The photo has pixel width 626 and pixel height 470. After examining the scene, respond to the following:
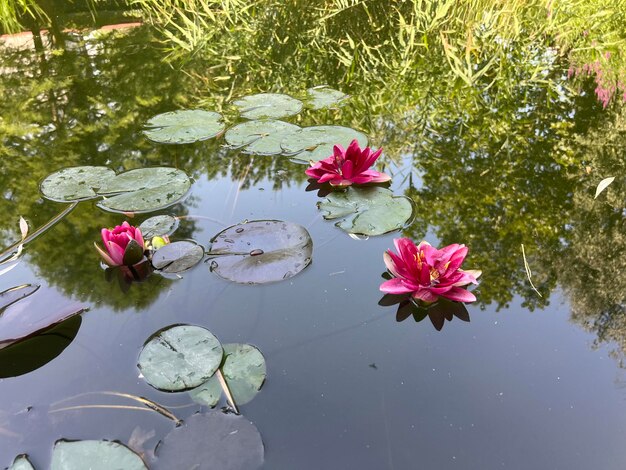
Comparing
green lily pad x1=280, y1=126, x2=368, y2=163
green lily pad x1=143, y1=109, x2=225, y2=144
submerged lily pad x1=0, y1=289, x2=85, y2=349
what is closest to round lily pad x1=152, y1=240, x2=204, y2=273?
submerged lily pad x1=0, y1=289, x2=85, y2=349

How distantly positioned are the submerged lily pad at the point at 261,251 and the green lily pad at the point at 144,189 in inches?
11.8

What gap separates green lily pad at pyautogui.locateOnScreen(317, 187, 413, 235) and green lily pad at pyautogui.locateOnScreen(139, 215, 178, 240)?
47cm

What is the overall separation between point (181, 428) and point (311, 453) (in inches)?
9.7

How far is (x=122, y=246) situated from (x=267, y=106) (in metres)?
1.20

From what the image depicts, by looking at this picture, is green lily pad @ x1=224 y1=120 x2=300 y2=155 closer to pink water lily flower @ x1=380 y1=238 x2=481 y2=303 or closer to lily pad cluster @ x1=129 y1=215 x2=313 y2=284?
lily pad cluster @ x1=129 y1=215 x2=313 y2=284

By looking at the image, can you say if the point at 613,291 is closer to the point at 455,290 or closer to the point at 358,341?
the point at 455,290

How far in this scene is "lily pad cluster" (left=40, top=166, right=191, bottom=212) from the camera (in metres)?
1.54

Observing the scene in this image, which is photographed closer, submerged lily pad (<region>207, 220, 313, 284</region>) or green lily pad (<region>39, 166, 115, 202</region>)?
submerged lily pad (<region>207, 220, 313, 284</region>)

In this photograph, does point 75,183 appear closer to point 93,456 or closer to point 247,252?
point 247,252

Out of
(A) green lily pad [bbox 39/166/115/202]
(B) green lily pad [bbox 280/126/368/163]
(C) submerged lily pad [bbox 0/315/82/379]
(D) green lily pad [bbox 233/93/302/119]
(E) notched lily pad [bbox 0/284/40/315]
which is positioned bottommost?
(C) submerged lily pad [bbox 0/315/82/379]

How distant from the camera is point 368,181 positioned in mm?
1599

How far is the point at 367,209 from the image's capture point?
150cm

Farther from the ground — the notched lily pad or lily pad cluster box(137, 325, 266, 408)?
lily pad cluster box(137, 325, 266, 408)

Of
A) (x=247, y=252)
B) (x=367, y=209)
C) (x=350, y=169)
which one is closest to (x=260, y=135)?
(x=350, y=169)
